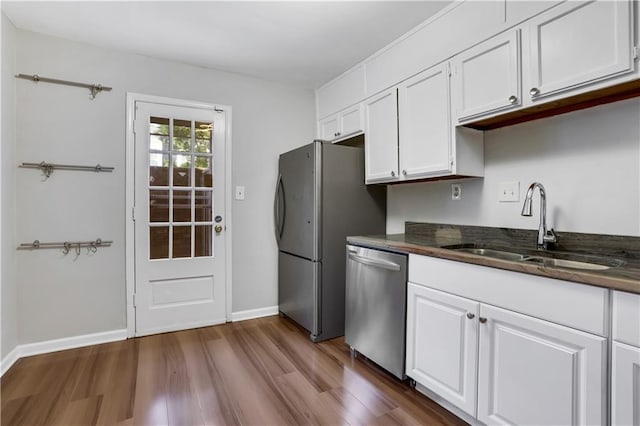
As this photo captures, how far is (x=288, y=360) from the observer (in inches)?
91.4

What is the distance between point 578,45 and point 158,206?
3023mm

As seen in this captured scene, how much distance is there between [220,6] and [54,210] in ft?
6.47

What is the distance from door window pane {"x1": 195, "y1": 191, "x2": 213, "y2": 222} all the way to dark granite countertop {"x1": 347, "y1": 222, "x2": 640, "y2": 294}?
4.73 feet

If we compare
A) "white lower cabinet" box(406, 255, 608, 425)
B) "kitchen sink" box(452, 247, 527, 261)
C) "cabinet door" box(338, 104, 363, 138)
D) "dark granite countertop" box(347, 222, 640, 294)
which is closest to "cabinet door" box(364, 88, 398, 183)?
"cabinet door" box(338, 104, 363, 138)

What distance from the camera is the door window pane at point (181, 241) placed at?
2877 mm

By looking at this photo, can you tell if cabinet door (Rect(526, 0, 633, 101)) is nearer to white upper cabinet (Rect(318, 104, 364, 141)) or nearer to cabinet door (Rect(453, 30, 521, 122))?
cabinet door (Rect(453, 30, 521, 122))

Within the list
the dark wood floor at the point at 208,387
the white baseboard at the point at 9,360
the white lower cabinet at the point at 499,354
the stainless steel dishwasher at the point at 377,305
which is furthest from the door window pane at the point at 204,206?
the white lower cabinet at the point at 499,354

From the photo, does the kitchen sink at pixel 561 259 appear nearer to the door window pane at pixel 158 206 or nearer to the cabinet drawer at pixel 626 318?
the cabinet drawer at pixel 626 318

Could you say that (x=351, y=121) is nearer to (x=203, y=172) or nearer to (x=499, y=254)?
(x=203, y=172)

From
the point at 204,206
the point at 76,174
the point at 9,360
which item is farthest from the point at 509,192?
the point at 9,360

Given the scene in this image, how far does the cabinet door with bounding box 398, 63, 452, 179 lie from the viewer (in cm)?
205

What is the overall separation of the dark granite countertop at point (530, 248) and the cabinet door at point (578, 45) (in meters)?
0.78

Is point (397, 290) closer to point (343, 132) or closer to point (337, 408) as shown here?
point (337, 408)

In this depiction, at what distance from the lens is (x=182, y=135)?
9.53ft
